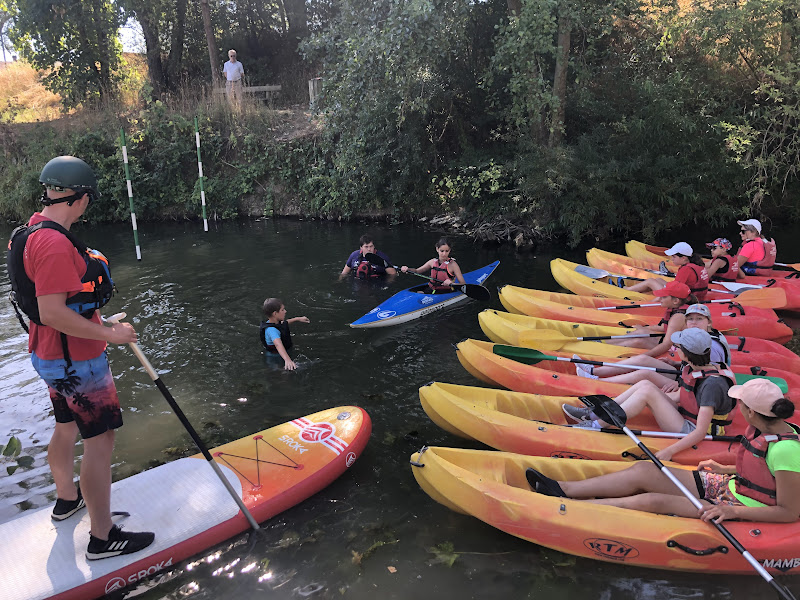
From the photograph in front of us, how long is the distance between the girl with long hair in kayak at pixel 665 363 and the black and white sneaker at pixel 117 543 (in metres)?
3.61

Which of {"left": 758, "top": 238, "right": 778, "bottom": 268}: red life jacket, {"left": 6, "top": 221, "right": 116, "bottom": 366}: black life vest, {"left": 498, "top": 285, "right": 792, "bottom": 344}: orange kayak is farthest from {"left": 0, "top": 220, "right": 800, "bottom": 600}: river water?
{"left": 758, "top": 238, "right": 778, "bottom": 268}: red life jacket

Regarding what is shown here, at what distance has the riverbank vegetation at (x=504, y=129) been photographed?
10.2 m

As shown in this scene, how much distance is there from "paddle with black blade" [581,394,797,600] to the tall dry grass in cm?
1890

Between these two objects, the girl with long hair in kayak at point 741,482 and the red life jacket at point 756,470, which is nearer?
the girl with long hair in kayak at point 741,482

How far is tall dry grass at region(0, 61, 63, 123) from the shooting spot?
17594 mm

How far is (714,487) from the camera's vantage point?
10.5ft

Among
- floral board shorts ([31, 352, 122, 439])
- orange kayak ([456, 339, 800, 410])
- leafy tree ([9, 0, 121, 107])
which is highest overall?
leafy tree ([9, 0, 121, 107])

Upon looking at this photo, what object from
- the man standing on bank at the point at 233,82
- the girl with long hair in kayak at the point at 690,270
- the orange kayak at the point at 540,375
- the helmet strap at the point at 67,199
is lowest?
the orange kayak at the point at 540,375

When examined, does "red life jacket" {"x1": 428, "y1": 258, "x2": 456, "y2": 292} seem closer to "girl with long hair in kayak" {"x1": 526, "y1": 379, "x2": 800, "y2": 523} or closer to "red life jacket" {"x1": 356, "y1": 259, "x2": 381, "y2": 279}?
"red life jacket" {"x1": 356, "y1": 259, "x2": 381, "y2": 279}

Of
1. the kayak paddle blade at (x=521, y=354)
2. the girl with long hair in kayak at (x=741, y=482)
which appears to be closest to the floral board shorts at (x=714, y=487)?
the girl with long hair in kayak at (x=741, y=482)

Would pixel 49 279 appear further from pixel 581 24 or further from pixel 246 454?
pixel 581 24

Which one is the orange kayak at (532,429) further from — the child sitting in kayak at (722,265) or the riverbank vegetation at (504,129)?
the riverbank vegetation at (504,129)

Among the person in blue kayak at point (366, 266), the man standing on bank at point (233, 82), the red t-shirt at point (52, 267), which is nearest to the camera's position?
the red t-shirt at point (52, 267)

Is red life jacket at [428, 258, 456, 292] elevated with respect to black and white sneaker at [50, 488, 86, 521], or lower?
elevated
